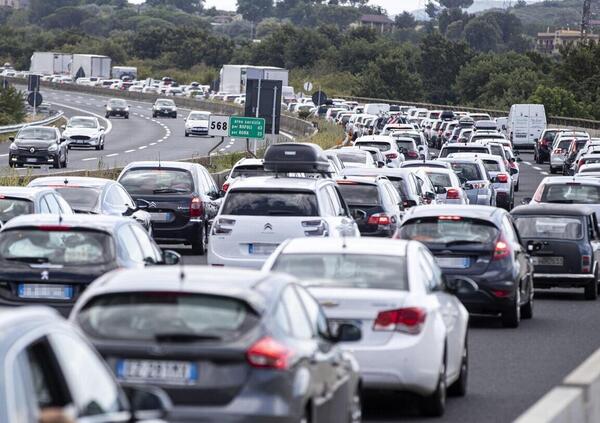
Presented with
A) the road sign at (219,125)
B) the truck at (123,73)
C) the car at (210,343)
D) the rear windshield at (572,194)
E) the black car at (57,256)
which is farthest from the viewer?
the truck at (123,73)

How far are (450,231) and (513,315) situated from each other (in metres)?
1.16

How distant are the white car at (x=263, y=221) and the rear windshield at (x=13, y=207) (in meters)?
2.33

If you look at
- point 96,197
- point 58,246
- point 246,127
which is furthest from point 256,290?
point 246,127

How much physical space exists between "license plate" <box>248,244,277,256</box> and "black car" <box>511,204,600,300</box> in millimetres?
4225

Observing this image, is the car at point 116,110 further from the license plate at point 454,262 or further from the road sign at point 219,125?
the license plate at point 454,262

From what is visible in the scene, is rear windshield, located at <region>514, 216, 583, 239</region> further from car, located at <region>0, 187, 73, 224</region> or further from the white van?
the white van

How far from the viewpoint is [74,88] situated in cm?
16225

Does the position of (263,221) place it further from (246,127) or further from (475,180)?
(246,127)

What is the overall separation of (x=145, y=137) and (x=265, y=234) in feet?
222

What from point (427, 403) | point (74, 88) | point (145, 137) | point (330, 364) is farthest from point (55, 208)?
point (74, 88)

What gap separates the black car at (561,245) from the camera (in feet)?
77.4

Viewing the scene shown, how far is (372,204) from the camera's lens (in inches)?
1045

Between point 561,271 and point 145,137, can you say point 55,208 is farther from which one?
point 145,137

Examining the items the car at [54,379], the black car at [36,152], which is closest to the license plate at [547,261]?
the car at [54,379]
